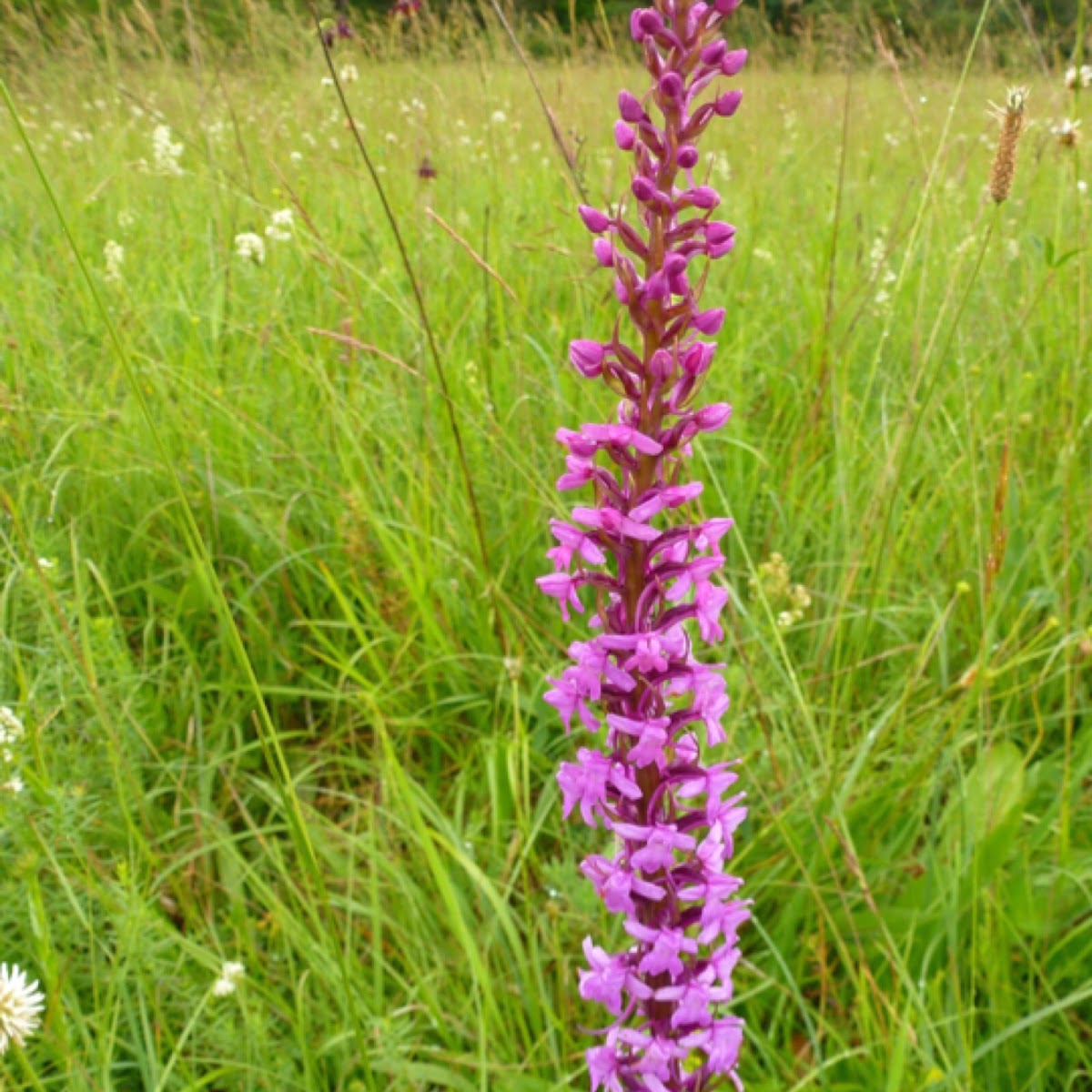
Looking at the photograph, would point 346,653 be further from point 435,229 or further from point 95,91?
point 95,91

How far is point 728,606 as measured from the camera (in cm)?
253

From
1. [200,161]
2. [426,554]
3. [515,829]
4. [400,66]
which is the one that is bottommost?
[515,829]

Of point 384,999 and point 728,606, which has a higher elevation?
point 728,606

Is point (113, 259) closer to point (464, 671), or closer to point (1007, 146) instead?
point (464, 671)

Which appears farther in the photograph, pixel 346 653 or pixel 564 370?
pixel 564 370

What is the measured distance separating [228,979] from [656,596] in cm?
117

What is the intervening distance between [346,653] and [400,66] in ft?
15.0

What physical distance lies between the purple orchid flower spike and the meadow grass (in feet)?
1.33

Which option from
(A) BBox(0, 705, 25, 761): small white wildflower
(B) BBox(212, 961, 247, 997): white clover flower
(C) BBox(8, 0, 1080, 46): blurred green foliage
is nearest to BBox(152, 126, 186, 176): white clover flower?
(C) BBox(8, 0, 1080, 46): blurred green foliage

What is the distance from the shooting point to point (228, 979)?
1736 mm

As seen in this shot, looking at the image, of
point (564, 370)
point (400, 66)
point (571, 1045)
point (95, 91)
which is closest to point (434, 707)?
point (571, 1045)

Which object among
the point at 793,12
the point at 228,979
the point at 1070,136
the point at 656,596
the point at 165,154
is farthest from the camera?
the point at 793,12

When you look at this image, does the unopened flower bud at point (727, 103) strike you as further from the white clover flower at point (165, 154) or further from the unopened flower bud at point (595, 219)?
the white clover flower at point (165, 154)

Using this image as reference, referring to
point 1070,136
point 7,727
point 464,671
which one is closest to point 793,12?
point 1070,136
